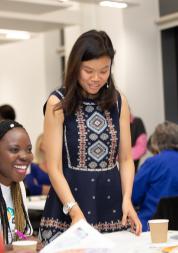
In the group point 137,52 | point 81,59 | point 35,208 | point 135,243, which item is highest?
point 137,52

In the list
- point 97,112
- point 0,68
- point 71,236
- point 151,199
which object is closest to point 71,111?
point 97,112

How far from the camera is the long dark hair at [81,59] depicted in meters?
2.63

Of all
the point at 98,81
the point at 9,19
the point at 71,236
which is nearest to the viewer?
the point at 71,236

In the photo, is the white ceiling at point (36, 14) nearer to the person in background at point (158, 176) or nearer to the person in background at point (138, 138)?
the person in background at point (138, 138)

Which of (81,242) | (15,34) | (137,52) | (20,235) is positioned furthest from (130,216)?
(15,34)

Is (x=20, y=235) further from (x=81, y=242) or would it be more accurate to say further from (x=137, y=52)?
(x=137, y=52)

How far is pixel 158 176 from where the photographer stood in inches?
164

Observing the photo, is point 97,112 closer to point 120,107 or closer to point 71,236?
point 120,107

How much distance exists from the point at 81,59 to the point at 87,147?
1.28ft

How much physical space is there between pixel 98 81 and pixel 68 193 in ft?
1.66

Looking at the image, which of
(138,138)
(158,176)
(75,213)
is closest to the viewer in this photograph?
(75,213)

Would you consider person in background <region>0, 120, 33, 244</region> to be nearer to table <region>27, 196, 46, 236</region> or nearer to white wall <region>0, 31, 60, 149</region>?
table <region>27, 196, 46, 236</region>

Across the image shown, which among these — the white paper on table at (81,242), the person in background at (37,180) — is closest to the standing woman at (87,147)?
the white paper on table at (81,242)

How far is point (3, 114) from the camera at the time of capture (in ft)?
19.5
